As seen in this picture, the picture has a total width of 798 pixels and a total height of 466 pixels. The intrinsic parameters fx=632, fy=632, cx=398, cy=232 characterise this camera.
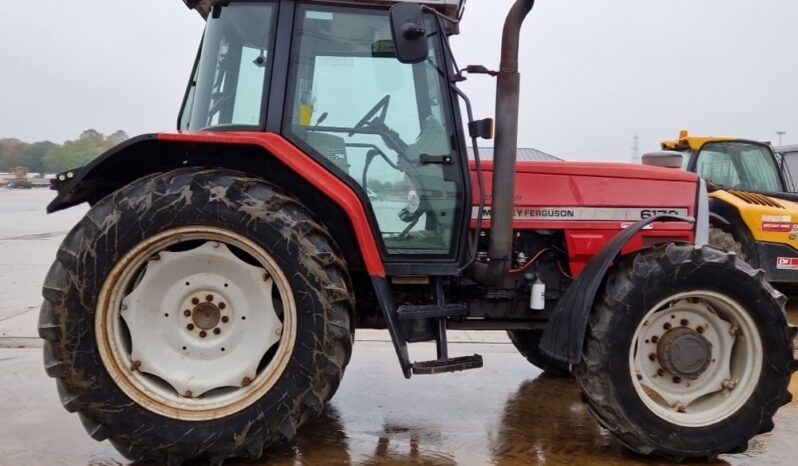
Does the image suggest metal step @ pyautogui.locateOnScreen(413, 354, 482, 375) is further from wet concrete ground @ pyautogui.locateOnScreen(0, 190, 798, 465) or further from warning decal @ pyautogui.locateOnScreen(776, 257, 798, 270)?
warning decal @ pyautogui.locateOnScreen(776, 257, 798, 270)

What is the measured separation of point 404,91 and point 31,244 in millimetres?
11889

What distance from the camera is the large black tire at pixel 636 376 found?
290 centimetres

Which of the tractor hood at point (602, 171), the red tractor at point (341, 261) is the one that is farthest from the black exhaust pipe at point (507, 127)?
the tractor hood at point (602, 171)

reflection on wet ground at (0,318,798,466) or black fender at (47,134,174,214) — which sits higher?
black fender at (47,134,174,214)

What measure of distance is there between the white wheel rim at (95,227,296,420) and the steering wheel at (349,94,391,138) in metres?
0.80

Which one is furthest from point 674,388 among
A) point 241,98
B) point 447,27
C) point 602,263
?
point 241,98

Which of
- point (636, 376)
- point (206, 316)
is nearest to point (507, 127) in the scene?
point (636, 376)

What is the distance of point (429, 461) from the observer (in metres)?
2.91

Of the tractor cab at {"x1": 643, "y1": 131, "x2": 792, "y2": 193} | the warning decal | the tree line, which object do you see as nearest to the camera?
the warning decal

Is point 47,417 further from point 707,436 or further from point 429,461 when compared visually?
point 707,436

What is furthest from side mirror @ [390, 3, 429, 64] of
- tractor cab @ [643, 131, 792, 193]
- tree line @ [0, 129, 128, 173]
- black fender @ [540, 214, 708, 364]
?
tree line @ [0, 129, 128, 173]

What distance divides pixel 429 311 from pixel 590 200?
1097mm

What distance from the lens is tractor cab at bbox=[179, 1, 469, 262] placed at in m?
3.01

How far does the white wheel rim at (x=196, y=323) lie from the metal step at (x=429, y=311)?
0.57m
